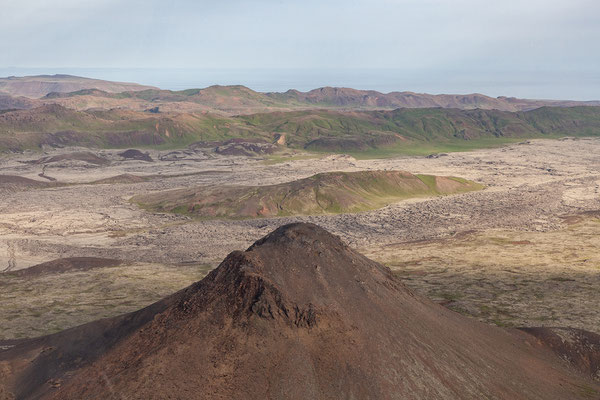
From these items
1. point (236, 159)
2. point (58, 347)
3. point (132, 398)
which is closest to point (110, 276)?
point (58, 347)

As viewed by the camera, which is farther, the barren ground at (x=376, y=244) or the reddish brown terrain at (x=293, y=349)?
the barren ground at (x=376, y=244)

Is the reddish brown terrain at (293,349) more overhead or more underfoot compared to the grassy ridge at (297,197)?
more overhead

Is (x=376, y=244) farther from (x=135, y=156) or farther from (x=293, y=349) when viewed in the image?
(x=135, y=156)

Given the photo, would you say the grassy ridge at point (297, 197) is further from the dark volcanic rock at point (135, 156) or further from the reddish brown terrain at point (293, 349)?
→ the dark volcanic rock at point (135, 156)

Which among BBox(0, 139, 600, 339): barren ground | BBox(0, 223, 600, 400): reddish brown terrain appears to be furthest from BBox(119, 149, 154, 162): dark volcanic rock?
BBox(0, 223, 600, 400): reddish brown terrain

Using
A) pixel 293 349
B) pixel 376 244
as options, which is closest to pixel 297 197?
pixel 376 244

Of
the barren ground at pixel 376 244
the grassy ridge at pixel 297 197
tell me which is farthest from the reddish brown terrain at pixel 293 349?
the grassy ridge at pixel 297 197
